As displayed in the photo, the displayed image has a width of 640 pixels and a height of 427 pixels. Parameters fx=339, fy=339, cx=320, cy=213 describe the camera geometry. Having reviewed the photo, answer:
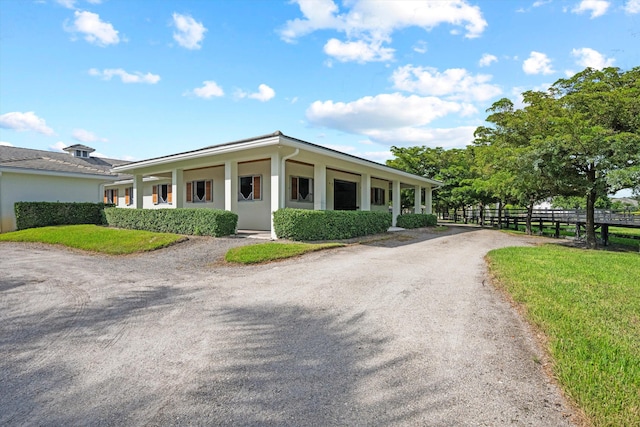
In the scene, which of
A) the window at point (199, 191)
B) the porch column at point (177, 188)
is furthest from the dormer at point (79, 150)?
the porch column at point (177, 188)

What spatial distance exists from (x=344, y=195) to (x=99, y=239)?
11.2 meters

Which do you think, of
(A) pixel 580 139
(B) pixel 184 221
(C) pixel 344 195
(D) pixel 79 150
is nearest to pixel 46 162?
(D) pixel 79 150

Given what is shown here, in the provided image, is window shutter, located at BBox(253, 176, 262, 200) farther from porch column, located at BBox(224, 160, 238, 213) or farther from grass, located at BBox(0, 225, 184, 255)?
grass, located at BBox(0, 225, 184, 255)

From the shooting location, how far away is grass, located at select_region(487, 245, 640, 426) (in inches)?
95.2

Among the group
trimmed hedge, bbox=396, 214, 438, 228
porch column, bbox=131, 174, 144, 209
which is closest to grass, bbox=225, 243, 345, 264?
trimmed hedge, bbox=396, 214, 438, 228

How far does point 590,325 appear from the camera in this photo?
12.5ft

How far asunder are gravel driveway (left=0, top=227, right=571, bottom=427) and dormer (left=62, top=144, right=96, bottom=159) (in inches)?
946

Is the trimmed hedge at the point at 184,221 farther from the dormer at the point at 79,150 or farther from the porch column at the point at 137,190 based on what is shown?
the dormer at the point at 79,150

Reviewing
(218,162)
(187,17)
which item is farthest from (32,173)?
(187,17)

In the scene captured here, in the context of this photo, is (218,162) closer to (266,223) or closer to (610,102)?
(266,223)

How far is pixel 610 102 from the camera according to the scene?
11.8m

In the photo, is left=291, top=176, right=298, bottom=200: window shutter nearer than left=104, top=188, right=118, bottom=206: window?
Yes

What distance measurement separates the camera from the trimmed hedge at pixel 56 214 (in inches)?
575

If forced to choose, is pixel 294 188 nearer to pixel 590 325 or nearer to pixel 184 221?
pixel 184 221
